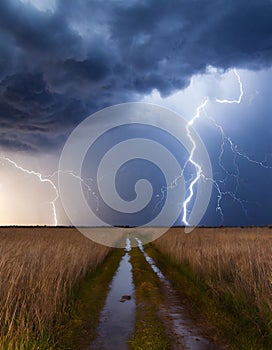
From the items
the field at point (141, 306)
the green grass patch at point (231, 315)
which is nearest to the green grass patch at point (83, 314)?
the field at point (141, 306)

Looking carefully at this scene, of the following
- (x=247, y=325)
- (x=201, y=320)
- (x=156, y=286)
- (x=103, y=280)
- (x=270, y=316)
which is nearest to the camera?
(x=270, y=316)

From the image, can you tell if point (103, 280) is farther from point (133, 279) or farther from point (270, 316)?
point (270, 316)

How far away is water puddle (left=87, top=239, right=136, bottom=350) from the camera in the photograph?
7500mm

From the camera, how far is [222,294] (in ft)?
33.4

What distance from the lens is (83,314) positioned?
971 cm

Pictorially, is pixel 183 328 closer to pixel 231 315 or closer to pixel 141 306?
pixel 231 315

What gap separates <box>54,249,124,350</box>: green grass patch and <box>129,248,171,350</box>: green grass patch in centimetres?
103

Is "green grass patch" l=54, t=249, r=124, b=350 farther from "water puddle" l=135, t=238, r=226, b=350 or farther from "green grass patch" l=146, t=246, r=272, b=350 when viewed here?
"green grass patch" l=146, t=246, r=272, b=350

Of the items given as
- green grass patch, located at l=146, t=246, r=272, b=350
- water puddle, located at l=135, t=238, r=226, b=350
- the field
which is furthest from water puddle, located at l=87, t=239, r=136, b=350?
green grass patch, located at l=146, t=246, r=272, b=350

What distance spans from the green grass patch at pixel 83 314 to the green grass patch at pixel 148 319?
1034mm

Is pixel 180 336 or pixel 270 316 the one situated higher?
pixel 270 316

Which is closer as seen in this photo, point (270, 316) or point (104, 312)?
point (270, 316)

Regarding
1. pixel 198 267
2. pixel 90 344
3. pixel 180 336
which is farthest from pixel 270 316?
pixel 198 267

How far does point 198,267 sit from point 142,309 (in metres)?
4.19
